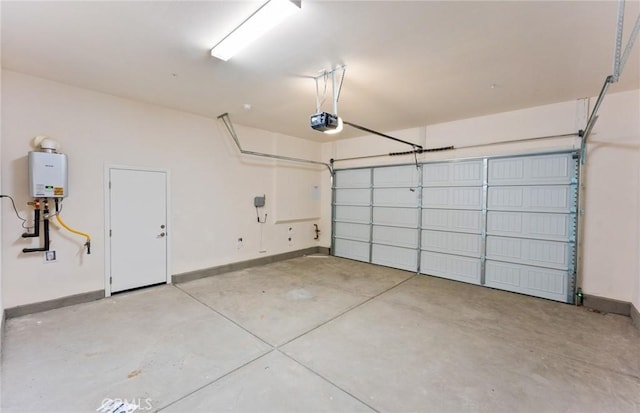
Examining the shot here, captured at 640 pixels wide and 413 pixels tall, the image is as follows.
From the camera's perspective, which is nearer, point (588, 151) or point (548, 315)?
point (548, 315)

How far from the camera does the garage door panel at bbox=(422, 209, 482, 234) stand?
5.01 m

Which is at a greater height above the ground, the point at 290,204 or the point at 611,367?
the point at 290,204

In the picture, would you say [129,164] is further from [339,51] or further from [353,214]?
[353,214]

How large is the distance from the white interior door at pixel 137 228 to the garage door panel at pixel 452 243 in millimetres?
4926

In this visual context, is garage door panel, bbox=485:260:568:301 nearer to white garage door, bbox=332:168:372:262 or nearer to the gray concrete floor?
the gray concrete floor

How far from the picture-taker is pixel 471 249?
16.6ft

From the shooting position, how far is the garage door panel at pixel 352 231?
6.57 metres

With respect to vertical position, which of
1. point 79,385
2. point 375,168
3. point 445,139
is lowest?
point 79,385

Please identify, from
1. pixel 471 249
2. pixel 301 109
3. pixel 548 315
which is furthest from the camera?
pixel 471 249

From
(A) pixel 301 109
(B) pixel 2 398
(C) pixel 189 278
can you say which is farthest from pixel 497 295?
(B) pixel 2 398

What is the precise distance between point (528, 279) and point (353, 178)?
3.97 m

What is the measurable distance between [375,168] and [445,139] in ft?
5.34

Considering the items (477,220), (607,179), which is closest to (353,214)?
(477,220)

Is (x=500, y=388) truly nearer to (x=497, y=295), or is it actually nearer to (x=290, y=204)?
(x=497, y=295)
